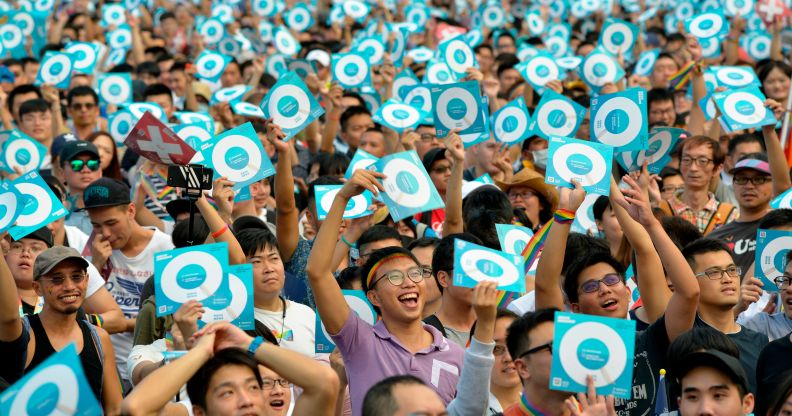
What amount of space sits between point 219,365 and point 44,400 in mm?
992

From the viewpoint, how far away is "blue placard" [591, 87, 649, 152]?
7.36m

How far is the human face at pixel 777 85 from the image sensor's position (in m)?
12.5

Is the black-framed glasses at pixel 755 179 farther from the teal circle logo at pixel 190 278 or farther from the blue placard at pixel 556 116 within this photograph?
the teal circle logo at pixel 190 278

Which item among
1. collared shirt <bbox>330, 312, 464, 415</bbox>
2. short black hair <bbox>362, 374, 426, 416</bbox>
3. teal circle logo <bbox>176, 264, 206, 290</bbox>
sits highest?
teal circle logo <bbox>176, 264, 206, 290</bbox>

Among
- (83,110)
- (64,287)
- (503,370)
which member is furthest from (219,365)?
(83,110)

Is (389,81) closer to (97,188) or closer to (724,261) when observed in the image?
(97,188)

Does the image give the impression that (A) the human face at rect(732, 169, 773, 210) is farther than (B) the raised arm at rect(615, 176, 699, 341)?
Yes

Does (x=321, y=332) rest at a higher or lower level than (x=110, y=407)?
higher

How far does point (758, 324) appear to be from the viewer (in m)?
6.34

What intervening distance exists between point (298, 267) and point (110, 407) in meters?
1.85

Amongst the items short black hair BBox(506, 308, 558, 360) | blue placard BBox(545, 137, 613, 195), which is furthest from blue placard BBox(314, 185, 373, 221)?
short black hair BBox(506, 308, 558, 360)

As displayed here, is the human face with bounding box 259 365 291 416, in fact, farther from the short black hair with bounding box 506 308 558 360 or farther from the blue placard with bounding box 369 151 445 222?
the blue placard with bounding box 369 151 445 222

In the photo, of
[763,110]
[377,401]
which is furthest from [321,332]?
[763,110]

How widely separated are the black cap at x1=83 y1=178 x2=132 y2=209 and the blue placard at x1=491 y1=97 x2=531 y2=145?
10.9 feet
